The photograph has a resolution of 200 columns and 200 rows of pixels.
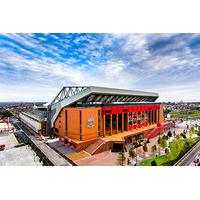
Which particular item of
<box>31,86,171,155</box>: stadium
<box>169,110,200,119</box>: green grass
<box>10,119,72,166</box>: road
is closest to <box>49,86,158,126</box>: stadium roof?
<box>31,86,171,155</box>: stadium

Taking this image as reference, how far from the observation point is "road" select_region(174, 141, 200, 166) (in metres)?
13.1

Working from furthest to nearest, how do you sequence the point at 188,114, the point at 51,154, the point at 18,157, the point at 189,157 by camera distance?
1. the point at 188,114
2. the point at 51,154
3. the point at 18,157
4. the point at 189,157

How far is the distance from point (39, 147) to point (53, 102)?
6065mm

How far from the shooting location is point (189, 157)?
14312 mm

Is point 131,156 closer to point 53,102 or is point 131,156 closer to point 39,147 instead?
point 39,147

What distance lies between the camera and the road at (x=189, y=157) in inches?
517

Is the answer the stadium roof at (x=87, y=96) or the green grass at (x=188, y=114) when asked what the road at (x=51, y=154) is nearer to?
the stadium roof at (x=87, y=96)

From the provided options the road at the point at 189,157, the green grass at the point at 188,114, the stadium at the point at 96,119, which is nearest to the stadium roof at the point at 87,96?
the stadium at the point at 96,119

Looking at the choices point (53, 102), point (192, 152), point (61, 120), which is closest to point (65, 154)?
point (61, 120)

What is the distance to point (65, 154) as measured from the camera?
599 inches

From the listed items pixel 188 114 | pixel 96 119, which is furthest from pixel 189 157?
pixel 188 114

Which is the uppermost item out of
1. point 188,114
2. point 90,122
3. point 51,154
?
point 90,122

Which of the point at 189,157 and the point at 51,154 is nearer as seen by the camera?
the point at 189,157

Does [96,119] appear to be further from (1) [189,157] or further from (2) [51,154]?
(1) [189,157]
